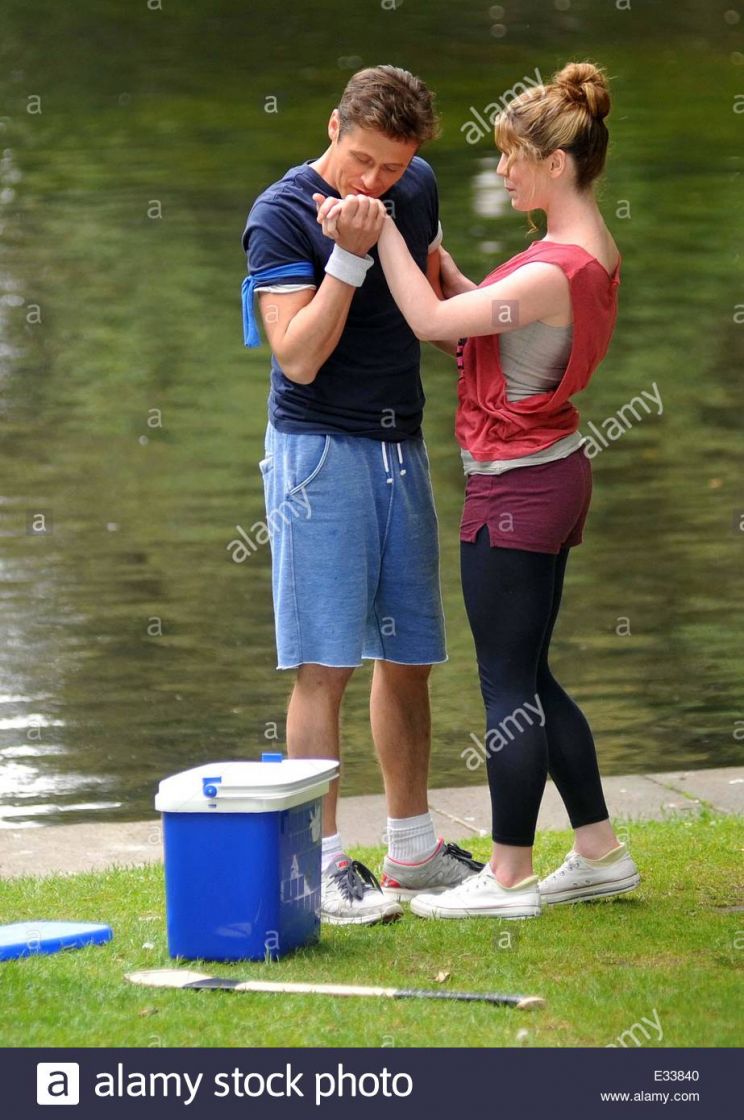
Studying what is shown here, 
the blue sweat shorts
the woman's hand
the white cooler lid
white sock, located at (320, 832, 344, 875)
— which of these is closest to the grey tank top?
the blue sweat shorts

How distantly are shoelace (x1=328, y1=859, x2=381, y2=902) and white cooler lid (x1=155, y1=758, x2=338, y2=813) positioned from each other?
0.41 meters

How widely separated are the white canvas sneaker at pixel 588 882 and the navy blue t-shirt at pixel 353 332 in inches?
45.4

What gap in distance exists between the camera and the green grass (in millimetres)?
3424

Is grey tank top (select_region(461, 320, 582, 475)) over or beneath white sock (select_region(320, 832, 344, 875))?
over

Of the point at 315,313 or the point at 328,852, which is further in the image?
the point at 328,852

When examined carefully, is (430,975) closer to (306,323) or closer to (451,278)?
(306,323)

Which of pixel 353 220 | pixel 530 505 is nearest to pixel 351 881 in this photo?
pixel 530 505

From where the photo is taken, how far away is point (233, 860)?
3.88m

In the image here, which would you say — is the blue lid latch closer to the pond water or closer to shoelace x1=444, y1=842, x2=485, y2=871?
shoelace x1=444, y1=842, x2=485, y2=871

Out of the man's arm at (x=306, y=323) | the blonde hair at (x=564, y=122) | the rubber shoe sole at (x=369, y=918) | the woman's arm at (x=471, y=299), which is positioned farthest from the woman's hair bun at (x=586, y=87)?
the rubber shoe sole at (x=369, y=918)

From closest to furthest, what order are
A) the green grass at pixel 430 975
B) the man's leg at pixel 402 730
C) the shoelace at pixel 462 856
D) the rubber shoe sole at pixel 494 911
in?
the green grass at pixel 430 975, the rubber shoe sole at pixel 494 911, the man's leg at pixel 402 730, the shoelace at pixel 462 856

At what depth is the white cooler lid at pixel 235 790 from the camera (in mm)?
3852

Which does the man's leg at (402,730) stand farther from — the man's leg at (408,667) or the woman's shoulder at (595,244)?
the woman's shoulder at (595,244)

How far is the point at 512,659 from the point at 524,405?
23.1 inches
